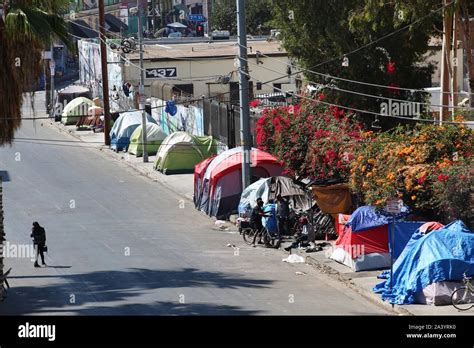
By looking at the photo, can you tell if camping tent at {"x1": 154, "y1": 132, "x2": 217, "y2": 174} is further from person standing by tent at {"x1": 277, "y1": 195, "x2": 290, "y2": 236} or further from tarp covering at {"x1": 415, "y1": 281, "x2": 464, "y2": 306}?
tarp covering at {"x1": 415, "y1": 281, "x2": 464, "y2": 306}

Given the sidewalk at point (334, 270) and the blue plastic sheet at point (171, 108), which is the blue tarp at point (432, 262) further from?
the blue plastic sheet at point (171, 108)

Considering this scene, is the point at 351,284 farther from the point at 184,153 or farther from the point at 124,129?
the point at 124,129

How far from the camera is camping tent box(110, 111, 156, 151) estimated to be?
51.2 metres

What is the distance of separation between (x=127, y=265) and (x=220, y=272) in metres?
2.57

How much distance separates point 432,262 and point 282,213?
9.00 meters

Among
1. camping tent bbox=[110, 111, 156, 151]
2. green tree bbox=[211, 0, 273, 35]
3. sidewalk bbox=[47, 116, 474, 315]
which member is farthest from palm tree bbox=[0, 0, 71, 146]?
green tree bbox=[211, 0, 273, 35]

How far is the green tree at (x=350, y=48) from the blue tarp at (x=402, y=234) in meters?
13.7

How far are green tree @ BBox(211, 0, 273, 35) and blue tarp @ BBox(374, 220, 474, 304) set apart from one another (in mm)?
64924

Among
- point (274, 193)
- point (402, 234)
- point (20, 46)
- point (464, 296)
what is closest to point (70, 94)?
point (274, 193)

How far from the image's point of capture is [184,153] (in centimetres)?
4512

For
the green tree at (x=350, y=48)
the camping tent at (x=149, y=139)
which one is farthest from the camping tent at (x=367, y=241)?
the camping tent at (x=149, y=139)

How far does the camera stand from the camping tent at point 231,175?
118ft

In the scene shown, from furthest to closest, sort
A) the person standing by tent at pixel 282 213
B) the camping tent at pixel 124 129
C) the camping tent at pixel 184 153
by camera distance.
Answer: the camping tent at pixel 124 129
the camping tent at pixel 184 153
the person standing by tent at pixel 282 213

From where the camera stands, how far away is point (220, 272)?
27797mm
